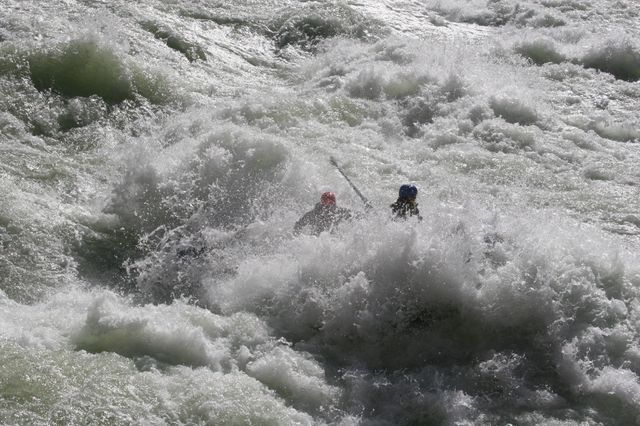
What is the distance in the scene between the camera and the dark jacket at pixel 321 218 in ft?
25.0

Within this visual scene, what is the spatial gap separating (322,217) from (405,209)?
0.75 m

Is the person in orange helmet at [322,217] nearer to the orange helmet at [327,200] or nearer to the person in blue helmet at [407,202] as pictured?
the orange helmet at [327,200]

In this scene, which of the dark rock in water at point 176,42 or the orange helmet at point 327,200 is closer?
the orange helmet at point 327,200

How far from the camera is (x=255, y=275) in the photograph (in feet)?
22.9

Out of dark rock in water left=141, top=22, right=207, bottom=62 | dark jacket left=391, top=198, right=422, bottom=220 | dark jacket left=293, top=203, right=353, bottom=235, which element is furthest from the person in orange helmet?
dark rock in water left=141, top=22, right=207, bottom=62

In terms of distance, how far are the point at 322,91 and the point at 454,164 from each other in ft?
7.91

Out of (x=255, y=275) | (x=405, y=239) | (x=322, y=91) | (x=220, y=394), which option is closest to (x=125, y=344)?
(x=220, y=394)

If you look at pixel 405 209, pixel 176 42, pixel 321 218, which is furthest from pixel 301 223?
pixel 176 42

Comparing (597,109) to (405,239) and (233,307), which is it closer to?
(405,239)

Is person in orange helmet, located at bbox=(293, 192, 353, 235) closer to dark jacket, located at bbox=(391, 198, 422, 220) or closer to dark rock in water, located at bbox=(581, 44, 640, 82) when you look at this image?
dark jacket, located at bbox=(391, 198, 422, 220)

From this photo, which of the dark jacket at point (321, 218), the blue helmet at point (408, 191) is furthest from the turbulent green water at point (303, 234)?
the blue helmet at point (408, 191)

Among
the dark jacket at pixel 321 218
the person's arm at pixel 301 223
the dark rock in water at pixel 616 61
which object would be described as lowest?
the person's arm at pixel 301 223

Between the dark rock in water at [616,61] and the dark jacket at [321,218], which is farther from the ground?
the dark rock in water at [616,61]

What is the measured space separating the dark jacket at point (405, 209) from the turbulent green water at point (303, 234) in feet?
0.86
